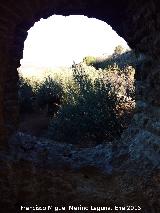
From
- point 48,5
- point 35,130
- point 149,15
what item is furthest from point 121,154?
point 35,130

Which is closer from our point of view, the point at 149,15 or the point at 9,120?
the point at 149,15

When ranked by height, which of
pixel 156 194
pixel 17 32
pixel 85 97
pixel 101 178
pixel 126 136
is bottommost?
pixel 156 194

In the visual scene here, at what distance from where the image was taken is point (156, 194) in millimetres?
3082

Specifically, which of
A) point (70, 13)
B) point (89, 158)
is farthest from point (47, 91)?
point (70, 13)

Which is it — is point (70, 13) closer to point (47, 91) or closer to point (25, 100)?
point (47, 91)

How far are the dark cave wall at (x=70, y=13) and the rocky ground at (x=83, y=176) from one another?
37 centimetres

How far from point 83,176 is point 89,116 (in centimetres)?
299

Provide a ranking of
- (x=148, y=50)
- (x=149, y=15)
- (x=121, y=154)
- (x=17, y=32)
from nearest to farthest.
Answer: (x=149, y=15), (x=148, y=50), (x=17, y=32), (x=121, y=154)

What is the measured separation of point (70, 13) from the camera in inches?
160

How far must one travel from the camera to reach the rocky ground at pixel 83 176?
3195 mm

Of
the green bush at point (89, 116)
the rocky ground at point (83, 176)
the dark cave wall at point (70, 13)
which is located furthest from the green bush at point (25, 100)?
the dark cave wall at point (70, 13)

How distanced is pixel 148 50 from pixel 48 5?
1196mm

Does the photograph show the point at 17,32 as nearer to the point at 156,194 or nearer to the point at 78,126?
the point at 156,194

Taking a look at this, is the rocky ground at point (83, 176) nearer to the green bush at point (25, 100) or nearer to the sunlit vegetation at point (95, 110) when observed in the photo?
the sunlit vegetation at point (95, 110)
